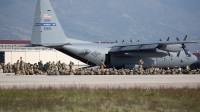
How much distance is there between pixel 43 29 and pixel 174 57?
544 inches

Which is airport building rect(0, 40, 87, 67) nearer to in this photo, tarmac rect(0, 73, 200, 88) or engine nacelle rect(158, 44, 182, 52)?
engine nacelle rect(158, 44, 182, 52)

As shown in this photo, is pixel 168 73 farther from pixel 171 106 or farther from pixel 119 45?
pixel 171 106

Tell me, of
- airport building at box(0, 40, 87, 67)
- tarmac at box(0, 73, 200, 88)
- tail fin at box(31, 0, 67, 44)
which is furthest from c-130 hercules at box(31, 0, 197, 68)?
airport building at box(0, 40, 87, 67)

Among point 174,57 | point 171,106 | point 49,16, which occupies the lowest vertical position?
point 171,106

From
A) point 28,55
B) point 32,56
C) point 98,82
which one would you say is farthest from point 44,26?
point 32,56

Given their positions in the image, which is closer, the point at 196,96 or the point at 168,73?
the point at 196,96

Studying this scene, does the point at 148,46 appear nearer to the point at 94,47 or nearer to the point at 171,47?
the point at 171,47

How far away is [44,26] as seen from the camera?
4612 centimetres

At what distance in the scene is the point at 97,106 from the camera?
1997 cm

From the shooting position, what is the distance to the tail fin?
45781mm

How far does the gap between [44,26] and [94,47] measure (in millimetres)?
5288

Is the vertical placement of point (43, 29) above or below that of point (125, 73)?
above

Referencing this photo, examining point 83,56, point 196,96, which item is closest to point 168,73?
point 83,56

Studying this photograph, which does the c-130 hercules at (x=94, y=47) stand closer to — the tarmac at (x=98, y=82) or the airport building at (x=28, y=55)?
the tarmac at (x=98, y=82)
